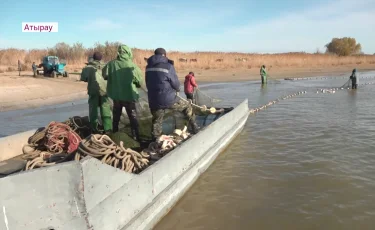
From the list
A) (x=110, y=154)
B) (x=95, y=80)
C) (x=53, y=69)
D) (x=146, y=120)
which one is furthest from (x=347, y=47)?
(x=110, y=154)

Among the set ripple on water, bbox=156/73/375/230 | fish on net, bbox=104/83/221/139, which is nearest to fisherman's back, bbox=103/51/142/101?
fish on net, bbox=104/83/221/139

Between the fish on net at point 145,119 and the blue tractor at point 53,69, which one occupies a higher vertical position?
the blue tractor at point 53,69

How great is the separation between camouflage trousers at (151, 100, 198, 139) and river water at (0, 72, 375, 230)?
108cm

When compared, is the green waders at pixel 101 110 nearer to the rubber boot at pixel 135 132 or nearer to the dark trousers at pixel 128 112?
the dark trousers at pixel 128 112

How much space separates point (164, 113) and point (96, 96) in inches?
57.2

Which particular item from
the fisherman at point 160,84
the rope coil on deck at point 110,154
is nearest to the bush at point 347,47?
the fisherman at point 160,84

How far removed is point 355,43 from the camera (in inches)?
2928

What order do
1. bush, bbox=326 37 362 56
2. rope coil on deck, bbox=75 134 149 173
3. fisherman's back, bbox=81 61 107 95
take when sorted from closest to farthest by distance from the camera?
rope coil on deck, bbox=75 134 149 173
fisherman's back, bbox=81 61 107 95
bush, bbox=326 37 362 56

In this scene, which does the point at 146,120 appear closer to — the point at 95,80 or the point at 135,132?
the point at 135,132

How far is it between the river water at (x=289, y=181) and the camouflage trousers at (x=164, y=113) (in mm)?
1077

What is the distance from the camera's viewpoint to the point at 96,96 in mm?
6352

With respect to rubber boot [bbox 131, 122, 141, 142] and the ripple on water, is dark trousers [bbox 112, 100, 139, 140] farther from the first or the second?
the ripple on water

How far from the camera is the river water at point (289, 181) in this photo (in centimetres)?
440

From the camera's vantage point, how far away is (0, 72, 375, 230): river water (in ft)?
14.4
